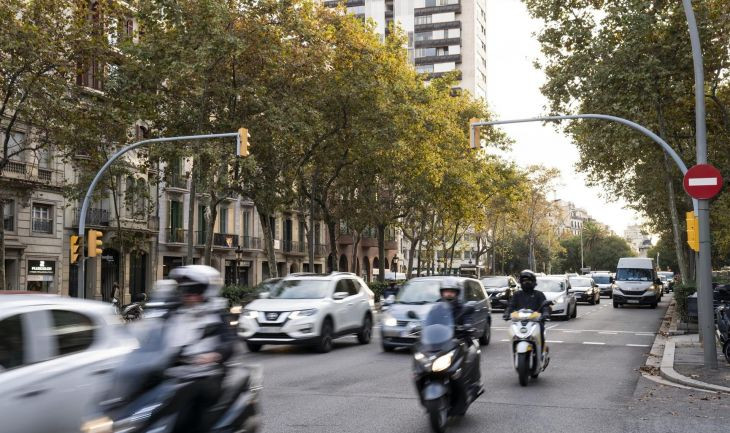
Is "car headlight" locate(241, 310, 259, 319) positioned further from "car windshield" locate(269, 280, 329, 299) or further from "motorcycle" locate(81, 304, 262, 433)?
"motorcycle" locate(81, 304, 262, 433)

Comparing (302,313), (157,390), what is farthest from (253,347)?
(157,390)

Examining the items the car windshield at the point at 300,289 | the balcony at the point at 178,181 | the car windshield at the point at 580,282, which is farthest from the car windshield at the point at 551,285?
the balcony at the point at 178,181

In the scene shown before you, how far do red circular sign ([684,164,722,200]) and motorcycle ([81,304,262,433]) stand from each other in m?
10.0

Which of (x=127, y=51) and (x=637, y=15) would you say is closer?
(x=637, y=15)

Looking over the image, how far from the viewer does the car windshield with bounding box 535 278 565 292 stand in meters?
28.6

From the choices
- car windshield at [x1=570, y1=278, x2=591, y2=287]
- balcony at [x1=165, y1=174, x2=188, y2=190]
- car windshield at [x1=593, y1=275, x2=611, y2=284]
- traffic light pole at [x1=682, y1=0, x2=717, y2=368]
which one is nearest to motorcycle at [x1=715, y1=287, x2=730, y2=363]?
traffic light pole at [x1=682, y1=0, x2=717, y2=368]

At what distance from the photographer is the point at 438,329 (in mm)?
7875

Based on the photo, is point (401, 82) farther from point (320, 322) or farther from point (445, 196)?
point (320, 322)

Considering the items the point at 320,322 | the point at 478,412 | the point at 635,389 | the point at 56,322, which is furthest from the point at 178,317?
the point at 320,322

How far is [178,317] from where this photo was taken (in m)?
5.21

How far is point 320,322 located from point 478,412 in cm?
719

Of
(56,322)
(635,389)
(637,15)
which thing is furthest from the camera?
(637,15)

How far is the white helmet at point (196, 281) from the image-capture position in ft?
17.6

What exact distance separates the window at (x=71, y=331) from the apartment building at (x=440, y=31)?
95.8 m
